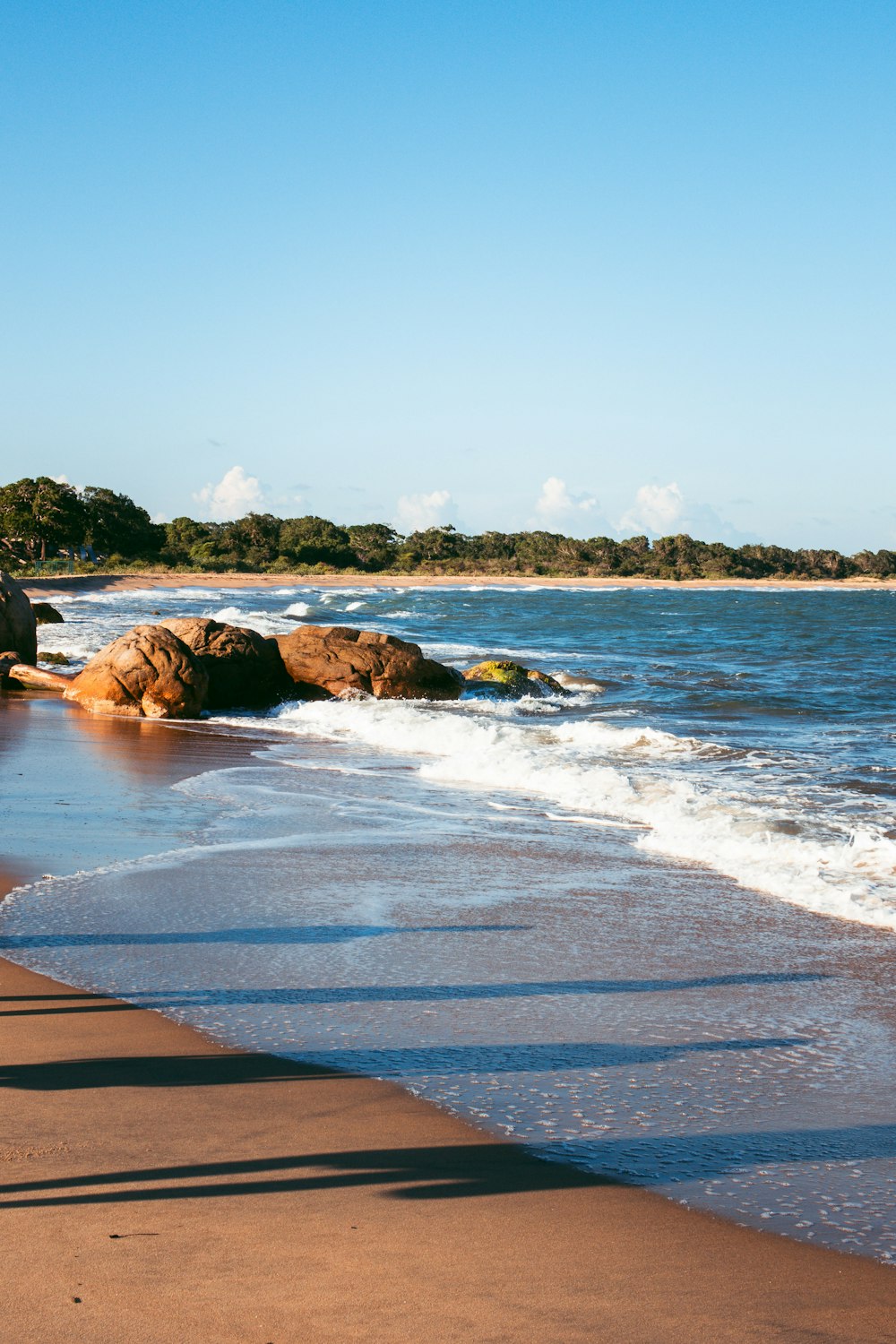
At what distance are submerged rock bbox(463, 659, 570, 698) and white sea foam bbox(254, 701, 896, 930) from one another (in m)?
1.10

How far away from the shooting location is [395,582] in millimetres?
88375

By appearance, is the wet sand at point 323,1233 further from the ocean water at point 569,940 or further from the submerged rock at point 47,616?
the submerged rock at point 47,616

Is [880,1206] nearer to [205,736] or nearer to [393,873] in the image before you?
[393,873]

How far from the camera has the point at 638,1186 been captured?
346 centimetres

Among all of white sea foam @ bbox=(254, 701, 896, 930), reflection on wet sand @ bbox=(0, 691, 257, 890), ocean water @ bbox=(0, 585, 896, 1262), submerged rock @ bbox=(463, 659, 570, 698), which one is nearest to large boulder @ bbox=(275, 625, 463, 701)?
submerged rock @ bbox=(463, 659, 570, 698)

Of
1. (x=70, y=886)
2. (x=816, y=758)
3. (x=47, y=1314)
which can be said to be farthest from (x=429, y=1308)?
(x=816, y=758)

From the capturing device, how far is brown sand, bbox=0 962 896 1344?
2666 millimetres

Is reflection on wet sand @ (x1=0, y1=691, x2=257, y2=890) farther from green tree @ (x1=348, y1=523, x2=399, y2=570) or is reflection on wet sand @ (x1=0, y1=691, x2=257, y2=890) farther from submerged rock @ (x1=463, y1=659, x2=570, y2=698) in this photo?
green tree @ (x1=348, y1=523, x2=399, y2=570)

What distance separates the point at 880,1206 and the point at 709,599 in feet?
248

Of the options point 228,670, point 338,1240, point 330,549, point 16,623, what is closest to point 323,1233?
point 338,1240

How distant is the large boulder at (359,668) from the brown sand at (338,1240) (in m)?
14.6

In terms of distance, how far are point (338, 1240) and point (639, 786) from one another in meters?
8.47

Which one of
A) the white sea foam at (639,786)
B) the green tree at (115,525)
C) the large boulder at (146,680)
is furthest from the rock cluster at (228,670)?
the green tree at (115,525)

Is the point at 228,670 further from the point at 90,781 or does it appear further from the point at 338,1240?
the point at 338,1240
